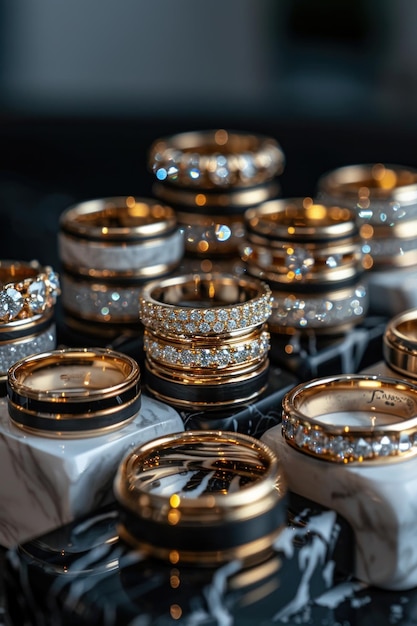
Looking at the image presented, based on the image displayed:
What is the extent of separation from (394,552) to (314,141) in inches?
35.0

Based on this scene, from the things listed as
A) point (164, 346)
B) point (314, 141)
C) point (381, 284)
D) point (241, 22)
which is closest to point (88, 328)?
point (164, 346)

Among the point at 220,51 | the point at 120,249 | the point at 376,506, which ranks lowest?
the point at 376,506

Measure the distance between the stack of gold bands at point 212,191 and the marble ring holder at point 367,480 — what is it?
0.35 m

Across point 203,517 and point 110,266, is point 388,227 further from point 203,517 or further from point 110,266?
point 203,517

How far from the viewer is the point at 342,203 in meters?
0.91

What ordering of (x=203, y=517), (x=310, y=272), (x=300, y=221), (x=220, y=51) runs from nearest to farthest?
(x=203, y=517) → (x=310, y=272) → (x=300, y=221) → (x=220, y=51)

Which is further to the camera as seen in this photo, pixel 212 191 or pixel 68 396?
pixel 212 191

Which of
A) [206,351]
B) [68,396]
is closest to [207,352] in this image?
[206,351]

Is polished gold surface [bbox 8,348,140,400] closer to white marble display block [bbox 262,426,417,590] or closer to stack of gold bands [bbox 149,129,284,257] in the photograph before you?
white marble display block [bbox 262,426,417,590]

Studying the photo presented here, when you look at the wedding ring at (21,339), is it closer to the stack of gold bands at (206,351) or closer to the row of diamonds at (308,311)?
the stack of gold bands at (206,351)

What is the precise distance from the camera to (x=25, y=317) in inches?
26.6

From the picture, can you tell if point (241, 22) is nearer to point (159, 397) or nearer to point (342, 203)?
point (342, 203)

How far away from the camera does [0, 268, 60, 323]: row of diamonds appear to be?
25.9 inches

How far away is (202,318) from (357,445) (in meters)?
0.14
